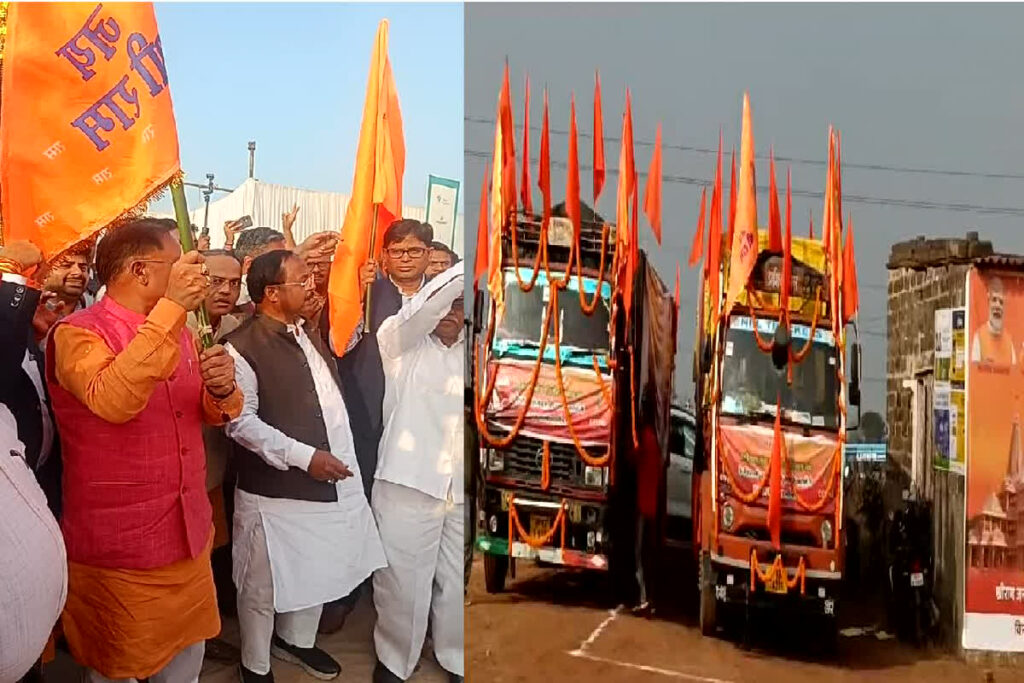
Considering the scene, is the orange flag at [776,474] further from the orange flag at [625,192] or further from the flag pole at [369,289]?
the flag pole at [369,289]

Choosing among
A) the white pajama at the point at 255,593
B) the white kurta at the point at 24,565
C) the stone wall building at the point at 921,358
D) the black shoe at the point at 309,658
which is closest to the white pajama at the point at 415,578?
the black shoe at the point at 309,658

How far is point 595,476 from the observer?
2.70 metres

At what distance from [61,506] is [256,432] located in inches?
22.8

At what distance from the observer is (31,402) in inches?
101

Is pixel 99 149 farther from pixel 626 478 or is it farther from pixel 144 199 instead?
pixel 626 478

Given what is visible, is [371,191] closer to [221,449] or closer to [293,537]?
[221,449]

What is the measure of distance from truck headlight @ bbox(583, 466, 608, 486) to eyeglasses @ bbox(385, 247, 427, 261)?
82cm

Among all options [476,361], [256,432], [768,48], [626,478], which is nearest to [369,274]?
[476,361]

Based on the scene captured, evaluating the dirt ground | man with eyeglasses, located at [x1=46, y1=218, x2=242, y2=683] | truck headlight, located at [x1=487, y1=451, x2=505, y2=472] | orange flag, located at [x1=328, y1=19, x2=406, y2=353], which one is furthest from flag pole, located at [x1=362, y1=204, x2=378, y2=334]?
the dirt ground

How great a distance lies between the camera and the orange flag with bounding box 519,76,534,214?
8.78 feet

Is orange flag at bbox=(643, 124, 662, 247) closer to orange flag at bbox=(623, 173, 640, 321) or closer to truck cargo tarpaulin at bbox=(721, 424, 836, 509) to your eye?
orange flag at bbox=(623, 173, 640, 321)

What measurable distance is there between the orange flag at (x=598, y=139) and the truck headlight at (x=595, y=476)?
33.1 inches

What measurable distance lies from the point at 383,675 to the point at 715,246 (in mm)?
1636

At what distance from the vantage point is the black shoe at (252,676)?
8.77ft
